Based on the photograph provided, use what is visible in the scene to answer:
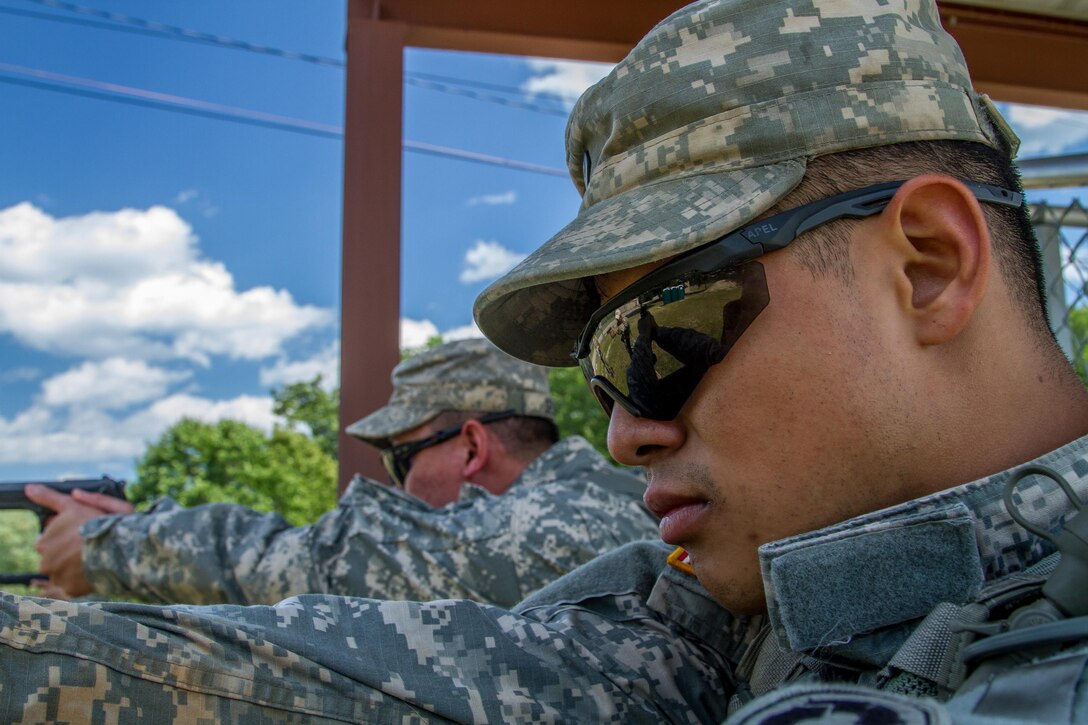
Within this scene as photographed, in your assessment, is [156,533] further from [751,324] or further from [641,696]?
[751,324]

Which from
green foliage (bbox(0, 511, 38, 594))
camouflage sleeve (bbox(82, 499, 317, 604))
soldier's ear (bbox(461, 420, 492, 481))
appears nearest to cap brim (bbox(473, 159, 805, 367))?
camouflage sleeve (bbox(82, 499, 317, 604))

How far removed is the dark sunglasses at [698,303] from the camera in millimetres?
1200

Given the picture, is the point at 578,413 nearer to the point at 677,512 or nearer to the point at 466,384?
the point at 466,384

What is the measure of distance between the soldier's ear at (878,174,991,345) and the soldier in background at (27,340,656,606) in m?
2.13

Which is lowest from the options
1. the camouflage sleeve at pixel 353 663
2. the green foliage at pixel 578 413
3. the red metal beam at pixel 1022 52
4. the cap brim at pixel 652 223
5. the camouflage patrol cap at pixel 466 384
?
the camouflage sleeve at pixel 353 663

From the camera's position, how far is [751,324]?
120 cm

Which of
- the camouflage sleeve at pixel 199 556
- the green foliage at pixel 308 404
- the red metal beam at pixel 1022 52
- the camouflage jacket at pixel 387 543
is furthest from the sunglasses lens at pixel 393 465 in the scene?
the green foliage at pixel 308 404

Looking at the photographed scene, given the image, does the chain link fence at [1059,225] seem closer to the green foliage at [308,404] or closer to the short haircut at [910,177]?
the short haircut at [910,177]

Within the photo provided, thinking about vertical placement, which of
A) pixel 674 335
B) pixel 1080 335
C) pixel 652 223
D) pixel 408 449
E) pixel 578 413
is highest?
pixel 578 413

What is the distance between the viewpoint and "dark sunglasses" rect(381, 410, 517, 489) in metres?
3.92

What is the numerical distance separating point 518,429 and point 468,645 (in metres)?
2.76

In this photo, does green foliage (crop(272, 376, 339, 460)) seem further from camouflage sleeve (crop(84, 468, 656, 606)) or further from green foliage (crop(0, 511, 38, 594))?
camouflage sleeve (crop(84, 468, 656, 606))

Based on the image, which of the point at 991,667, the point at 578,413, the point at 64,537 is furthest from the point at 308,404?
the point at 991,667

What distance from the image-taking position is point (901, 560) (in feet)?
3.58
